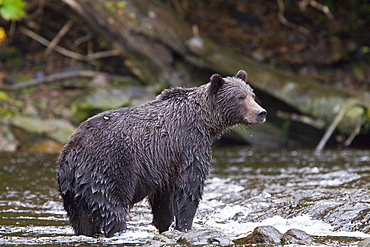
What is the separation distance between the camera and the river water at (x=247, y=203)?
623 centimetres

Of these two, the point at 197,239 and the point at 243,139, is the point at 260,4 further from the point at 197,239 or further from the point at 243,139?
the point at 197,239

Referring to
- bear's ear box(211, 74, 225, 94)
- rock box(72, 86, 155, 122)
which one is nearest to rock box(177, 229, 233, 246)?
bear's ear box(211, 74, 225, 94)

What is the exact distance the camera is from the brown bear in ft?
19.3

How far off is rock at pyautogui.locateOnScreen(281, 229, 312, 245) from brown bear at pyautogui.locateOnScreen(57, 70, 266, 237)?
1.23m

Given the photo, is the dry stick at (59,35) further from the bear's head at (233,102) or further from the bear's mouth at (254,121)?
the bear's mouth at (254,121)

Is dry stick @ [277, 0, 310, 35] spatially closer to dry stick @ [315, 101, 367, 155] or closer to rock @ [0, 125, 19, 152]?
dry stick @ [315, 101, 367, 155]

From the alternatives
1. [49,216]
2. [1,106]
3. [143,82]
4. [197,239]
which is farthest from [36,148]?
[197,239]

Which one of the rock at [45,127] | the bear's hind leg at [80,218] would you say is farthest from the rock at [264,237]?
the rock at [45,127]

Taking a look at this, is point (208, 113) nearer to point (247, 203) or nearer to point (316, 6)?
point (247, 203)

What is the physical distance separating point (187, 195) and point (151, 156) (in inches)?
25.4

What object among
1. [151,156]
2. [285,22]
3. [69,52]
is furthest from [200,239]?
[285,22]

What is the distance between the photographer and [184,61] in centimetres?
1467

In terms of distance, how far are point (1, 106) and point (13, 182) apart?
5.28 meters

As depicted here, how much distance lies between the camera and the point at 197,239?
5.60 m
